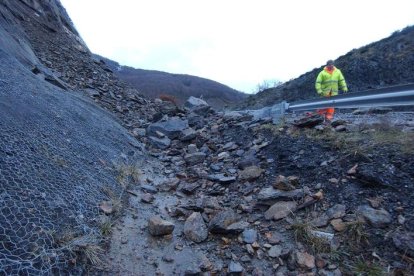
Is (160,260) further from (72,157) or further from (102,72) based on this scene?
(102,72)

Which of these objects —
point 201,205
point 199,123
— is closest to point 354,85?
point 199,123

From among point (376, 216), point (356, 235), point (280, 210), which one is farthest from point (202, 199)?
point (376, 216)

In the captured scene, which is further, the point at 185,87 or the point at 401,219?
the point at 185,87

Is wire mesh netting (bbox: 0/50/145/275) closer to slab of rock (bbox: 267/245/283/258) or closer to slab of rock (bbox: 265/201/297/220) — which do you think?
slab of rock (bbox: 267/245/283/258)

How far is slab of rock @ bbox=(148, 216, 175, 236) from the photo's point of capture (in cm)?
330

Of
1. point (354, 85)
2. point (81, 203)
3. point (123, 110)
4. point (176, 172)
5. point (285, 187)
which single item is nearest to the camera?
point (81, 203)

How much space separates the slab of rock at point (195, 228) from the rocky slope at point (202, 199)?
0.02m

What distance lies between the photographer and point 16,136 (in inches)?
142

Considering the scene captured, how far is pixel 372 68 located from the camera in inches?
654

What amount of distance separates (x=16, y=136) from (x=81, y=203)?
48.6 inches

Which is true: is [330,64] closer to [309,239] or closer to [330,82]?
[330,82]

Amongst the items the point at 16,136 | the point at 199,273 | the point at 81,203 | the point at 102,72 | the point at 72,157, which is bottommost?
the point at 199,273

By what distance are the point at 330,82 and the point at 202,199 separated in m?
4.90

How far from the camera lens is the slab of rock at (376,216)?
8.88 feet
